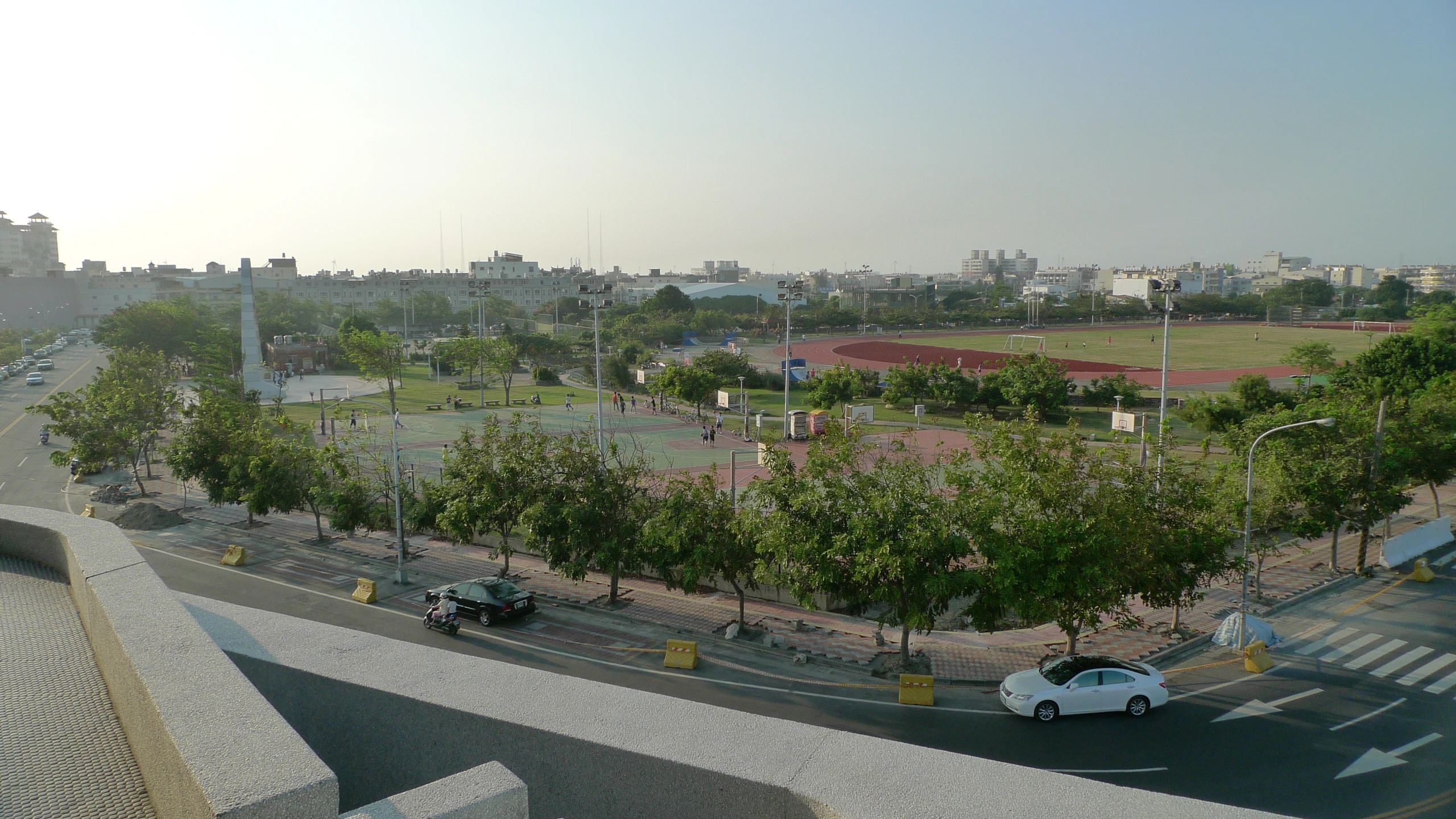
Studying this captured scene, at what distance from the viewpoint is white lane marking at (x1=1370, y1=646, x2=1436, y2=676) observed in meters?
18.3

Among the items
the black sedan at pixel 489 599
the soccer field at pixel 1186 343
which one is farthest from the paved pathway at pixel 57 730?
the soccer field at pixel 1186 343

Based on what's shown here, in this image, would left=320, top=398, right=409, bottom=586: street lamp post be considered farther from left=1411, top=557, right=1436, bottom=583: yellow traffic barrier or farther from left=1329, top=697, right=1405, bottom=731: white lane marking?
left=1411, top=557, right=1436, bottom=583: yellow traffic barrier

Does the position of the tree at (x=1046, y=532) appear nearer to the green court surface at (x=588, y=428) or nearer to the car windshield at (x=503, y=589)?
the car windshield at (x=503, y=589)

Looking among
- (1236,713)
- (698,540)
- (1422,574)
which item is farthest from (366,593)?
(1422,574)

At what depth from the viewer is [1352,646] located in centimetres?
1983

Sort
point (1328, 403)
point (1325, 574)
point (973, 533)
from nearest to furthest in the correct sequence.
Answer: point (973, 533) → point (1325, 574) → point (1328, 403)

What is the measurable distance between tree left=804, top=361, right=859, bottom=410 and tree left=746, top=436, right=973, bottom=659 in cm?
3506

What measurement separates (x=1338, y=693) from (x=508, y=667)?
18.2 meters

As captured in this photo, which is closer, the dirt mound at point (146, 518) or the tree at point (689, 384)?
the dirt mound at point (146, 518)

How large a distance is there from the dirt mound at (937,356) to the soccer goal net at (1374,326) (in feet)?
122

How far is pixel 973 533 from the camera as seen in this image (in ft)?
56.6

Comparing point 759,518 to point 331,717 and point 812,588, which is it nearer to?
point 812,588

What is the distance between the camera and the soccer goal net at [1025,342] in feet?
314

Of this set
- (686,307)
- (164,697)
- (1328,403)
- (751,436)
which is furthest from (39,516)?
(686,307)
